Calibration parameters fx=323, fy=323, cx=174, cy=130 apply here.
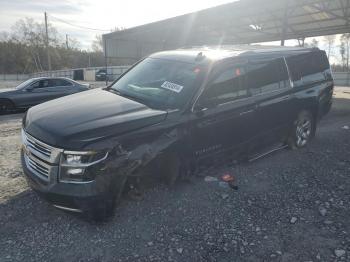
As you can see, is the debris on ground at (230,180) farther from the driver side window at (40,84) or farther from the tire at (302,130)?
the driver side window at (40,84)

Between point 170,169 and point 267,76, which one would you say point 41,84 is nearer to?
point 267,76

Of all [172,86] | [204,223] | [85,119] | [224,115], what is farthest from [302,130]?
[85,119]

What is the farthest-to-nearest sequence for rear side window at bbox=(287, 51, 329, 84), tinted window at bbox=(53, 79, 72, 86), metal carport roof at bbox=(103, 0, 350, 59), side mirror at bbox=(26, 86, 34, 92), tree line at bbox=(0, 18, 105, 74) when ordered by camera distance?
tree line at bbox=(0, 18, 105, 74)
metal carport roof at bbox=(103, 0, 350, 59)
tinted window at bbox=(53, 79, 72, 86)
side mirror at bbox=(26, 86, 34, 92)
rear side window at bbox=(287, 51, 329, 84)

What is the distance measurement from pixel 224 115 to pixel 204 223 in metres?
1.53

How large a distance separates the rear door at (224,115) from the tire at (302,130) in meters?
1.46

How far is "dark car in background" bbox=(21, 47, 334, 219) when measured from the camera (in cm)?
325

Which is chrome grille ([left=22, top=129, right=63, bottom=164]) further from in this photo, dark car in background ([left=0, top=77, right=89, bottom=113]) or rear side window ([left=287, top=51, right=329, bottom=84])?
dark car in background ([left=0, top=77, right=89, bottom=113])

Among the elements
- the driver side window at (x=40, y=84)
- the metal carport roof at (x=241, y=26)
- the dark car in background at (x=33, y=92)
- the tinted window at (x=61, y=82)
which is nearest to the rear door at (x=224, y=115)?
the dark car in background at (x=33, y=92)

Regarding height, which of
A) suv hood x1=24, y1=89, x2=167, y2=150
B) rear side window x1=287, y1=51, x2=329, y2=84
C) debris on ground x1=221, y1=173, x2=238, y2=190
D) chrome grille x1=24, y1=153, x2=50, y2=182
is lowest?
debris on ground x1=221, y1=173, x2=238, y2=190

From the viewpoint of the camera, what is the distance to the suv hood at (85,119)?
324 cm

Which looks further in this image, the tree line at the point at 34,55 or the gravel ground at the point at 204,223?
the tree line at the point at 34,55

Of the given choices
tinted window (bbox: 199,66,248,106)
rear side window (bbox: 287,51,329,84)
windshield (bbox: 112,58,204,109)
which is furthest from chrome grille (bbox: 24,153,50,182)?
rear side window (bbox: 287,51,329,84)

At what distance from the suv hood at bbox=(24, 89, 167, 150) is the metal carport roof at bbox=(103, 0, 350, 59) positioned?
13359 millimetres

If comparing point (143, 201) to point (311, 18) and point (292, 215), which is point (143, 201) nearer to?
point (292, 215)
